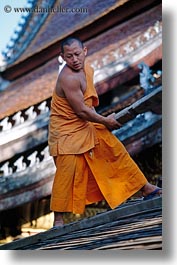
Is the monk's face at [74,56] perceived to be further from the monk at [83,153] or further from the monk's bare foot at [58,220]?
the monk's bare foot at [58,220]

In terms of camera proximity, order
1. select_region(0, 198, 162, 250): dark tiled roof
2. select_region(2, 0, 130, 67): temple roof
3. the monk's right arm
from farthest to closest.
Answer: select_region(2, 0, 130, 67): temple roof, the monk's right arm, select_region(0, 198, 162, 250): dark tiled roof

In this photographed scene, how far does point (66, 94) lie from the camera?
3.82 m

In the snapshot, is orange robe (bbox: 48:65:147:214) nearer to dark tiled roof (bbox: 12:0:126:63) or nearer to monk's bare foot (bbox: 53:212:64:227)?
monk's bare foot (bbox: 53:212:64:227)

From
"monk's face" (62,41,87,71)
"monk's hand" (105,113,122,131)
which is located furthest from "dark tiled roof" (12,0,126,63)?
"monk's hand" (105,113,122,131)

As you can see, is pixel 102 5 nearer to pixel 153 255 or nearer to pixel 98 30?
pixel 98 30

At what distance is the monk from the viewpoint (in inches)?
150

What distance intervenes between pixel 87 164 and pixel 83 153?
48 mm

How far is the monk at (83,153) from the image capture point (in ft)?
12.5

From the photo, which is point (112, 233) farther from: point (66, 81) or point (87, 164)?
point (66, 81)

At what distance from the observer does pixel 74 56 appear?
386 centimetres

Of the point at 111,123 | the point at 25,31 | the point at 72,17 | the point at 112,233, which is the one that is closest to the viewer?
the point at 112,233

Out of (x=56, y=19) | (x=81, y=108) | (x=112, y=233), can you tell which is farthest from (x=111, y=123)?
(x=56, y=19)

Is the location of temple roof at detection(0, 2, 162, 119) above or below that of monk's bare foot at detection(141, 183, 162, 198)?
above

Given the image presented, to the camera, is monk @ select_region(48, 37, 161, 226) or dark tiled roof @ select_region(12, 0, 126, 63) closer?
monk @ select_region(48, 37, 161, 226)
